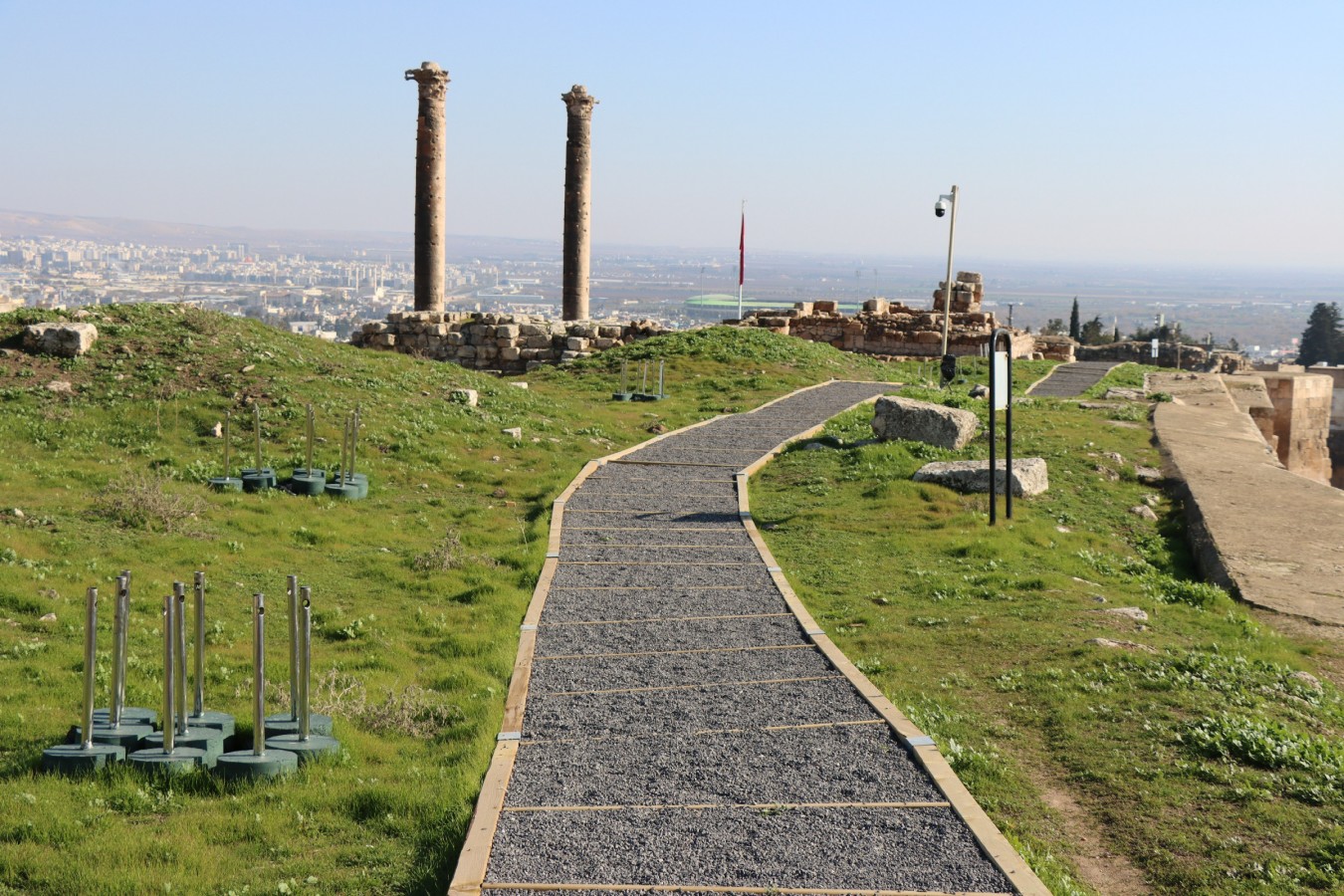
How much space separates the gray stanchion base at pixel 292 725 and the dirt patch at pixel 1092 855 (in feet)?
14.2

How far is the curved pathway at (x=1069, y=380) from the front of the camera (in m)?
31.2

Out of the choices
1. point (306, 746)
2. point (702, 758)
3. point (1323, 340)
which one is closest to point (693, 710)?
point (702, 758)

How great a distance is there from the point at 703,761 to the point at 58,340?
15439mm

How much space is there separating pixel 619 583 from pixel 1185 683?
512 centimetres

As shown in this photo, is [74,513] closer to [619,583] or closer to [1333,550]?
[619,583]


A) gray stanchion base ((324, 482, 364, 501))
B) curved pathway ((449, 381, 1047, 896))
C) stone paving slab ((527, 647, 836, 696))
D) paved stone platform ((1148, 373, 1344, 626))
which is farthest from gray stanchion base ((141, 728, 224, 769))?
paved stone platform ((1148, 373, 1344, 626))

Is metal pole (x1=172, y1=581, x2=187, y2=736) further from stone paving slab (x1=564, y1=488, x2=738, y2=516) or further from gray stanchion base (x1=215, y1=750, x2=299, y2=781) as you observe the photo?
stone paving slab (x1=564, y1=488, x2=738, y2=516)

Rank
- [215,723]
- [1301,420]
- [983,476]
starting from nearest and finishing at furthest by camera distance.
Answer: [215,723] → [983,476] → [1301,420]

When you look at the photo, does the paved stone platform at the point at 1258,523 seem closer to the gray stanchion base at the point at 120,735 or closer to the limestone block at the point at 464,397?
the gray stanchion base at the point at 120,735

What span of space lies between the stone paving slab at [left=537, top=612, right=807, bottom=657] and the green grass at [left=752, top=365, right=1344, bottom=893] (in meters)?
0.51

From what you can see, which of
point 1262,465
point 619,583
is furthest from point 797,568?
point 1262,465

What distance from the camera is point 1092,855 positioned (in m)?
6.64

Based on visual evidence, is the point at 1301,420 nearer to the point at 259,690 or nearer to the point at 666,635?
the point at 666,635

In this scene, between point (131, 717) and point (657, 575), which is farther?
point (657, 575)
